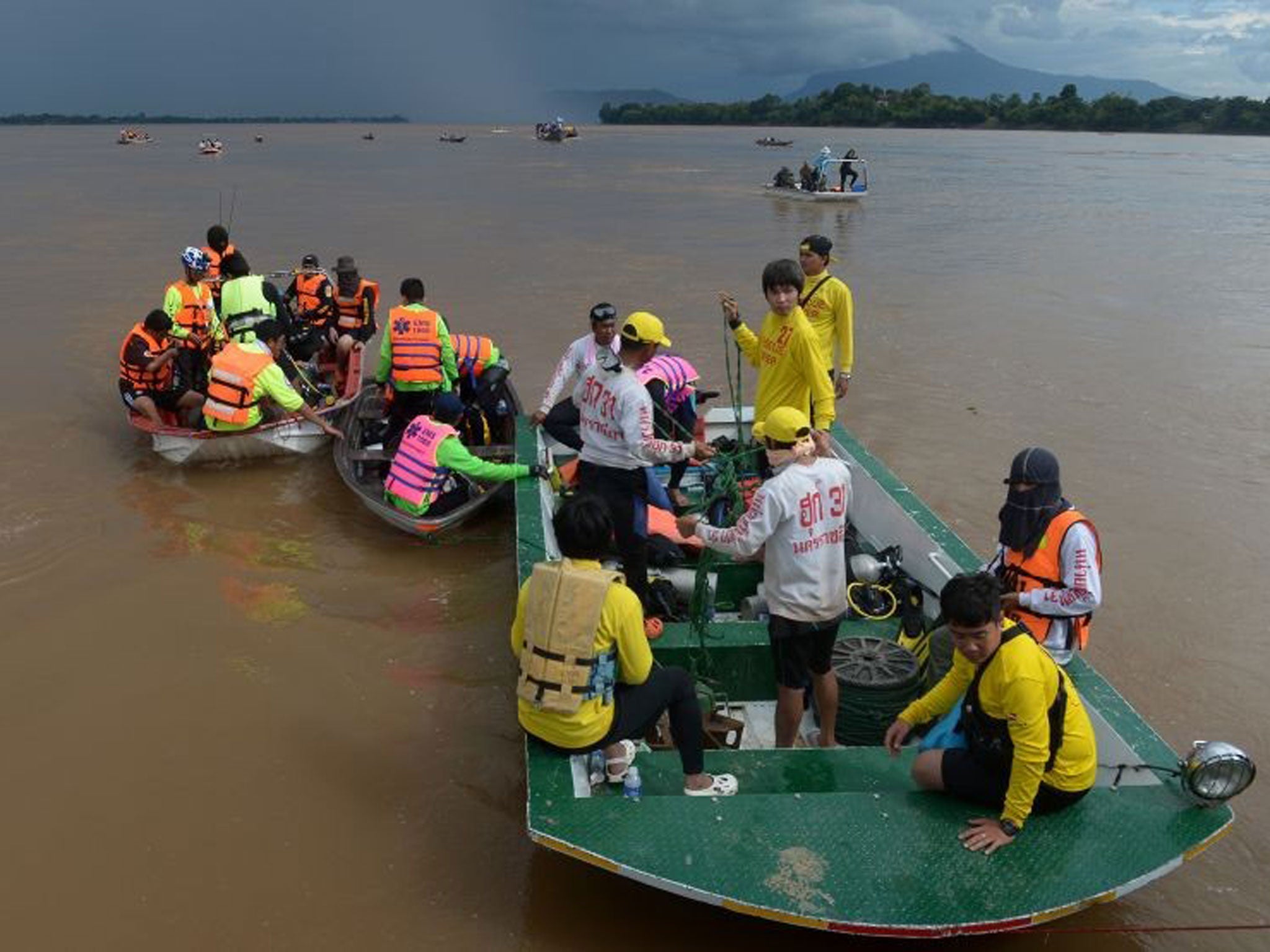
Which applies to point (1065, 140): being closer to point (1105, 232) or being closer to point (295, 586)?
point (1105, 232)

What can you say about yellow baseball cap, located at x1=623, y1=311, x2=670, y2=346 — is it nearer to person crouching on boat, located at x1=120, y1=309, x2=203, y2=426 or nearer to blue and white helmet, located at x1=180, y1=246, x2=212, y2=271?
person crouching on boat, located at x1=120, y1=309, x2=203, y2=426

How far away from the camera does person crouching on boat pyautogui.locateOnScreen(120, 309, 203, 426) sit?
298 inches

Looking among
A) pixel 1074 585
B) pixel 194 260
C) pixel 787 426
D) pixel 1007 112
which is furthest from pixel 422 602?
pixel 1007 112

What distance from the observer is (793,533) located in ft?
11.8

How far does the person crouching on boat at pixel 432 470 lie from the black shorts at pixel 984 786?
127 inches

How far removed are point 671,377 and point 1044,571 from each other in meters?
3.16

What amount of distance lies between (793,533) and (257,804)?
2.50 meters

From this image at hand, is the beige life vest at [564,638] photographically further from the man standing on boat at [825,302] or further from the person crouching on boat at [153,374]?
the person crouching on boat at [153,374]

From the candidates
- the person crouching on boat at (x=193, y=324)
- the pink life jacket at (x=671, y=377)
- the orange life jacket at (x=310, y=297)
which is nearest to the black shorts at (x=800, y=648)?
the pink life jacket at (x=671, y=377)

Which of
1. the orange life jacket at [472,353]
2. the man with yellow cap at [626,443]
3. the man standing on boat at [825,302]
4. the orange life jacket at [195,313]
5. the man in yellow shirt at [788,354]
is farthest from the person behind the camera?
the orange life jacket at [195,313]

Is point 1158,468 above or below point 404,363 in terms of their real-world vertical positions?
below

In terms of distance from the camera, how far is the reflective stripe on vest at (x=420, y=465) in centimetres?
630

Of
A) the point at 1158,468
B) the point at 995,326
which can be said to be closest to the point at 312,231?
the point at 995,326

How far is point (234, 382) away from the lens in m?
7.36
